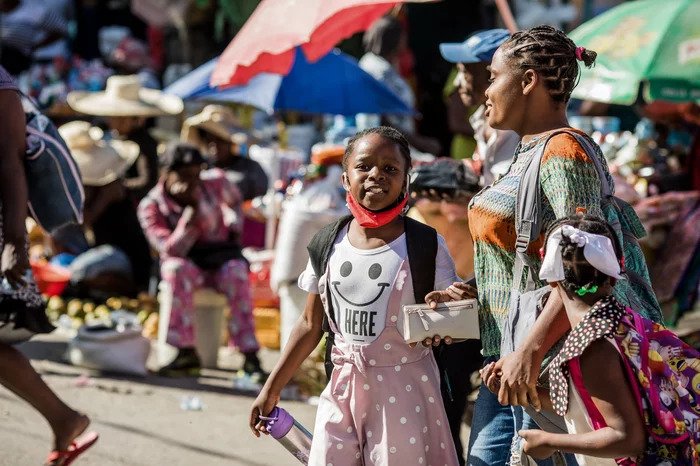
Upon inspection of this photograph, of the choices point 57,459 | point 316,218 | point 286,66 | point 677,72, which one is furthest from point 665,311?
point 57,459

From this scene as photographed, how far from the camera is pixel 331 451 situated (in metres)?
3.97

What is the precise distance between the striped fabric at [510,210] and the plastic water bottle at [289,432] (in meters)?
0.75

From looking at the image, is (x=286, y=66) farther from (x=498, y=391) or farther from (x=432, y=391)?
(x=498, y=391)

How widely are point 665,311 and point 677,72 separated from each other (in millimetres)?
1645

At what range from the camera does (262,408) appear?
416cm

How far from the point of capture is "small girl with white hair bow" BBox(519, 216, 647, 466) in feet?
10.2

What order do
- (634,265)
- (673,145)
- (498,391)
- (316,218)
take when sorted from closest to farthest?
(498,391), (634,265), (316,218), (673,145)

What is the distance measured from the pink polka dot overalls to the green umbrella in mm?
3928

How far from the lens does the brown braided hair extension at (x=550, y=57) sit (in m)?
3.62

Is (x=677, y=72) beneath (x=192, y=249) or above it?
above

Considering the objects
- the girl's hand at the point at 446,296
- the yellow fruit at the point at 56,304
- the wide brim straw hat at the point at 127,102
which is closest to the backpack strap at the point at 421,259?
the girl's hand at the point at 446,296

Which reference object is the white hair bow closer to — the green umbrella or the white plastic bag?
the green umbrella

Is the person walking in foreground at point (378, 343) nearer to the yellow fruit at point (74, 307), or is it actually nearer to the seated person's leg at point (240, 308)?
the seated person's leg at point (240, 308)

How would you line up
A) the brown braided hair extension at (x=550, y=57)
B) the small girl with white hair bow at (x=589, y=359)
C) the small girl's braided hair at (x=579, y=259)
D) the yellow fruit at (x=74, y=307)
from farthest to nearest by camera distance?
1. the yellow fruit at (x=74, y=307)
2. the brown braided hair extension at (x=550, y=57)
3. the small girl's braided hair at (x=579, y=259)
4. the small girl with white hair bow at (x=589, y=359)
